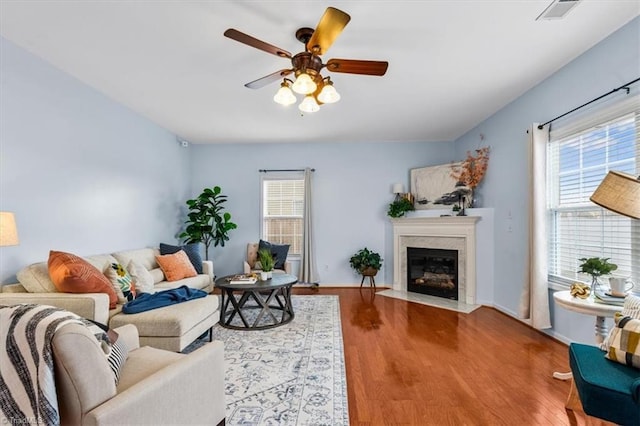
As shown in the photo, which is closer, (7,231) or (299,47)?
(7,231)

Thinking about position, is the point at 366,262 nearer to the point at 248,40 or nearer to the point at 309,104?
the point at 309,104

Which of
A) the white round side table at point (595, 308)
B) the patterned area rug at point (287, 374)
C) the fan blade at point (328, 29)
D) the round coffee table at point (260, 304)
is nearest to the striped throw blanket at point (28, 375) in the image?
the patterned area rug at point (287, 374)

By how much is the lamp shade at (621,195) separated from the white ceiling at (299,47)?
126cm

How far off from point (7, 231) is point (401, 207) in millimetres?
4840

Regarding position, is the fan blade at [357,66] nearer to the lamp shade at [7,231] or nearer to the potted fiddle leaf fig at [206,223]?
the lamp shade at [7,231]

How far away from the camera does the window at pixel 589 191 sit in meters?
2.42

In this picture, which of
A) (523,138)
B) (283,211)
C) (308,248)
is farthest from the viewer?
(283,211)

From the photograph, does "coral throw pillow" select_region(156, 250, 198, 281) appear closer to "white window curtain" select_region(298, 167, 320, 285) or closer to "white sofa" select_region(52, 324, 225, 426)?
"white window curtain" select_region(298, 167, 320, 285)

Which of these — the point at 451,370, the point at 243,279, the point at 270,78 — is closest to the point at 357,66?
the point at 270,78

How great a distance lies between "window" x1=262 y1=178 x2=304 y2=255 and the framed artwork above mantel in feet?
6.94

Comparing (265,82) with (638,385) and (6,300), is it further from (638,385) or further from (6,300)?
(638,385)

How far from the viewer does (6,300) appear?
227 cm

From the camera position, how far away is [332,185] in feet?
19.0

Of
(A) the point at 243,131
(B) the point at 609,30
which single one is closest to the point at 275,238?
(A) the point at 243,131
